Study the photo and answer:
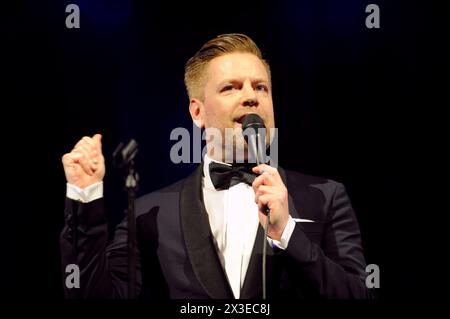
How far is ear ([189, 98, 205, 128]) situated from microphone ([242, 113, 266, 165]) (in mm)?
390

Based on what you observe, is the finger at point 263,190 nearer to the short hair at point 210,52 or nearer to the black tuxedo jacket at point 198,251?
the black tuxedo jacket at point 198,251

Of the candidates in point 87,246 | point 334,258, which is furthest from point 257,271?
point 87,246

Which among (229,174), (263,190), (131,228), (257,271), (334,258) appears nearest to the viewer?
(131,228)

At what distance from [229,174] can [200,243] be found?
305 mm

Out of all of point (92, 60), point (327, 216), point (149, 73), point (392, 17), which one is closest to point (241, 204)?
point (327, 216)

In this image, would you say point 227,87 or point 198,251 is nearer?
point 198,251

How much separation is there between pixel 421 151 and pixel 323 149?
42 cm

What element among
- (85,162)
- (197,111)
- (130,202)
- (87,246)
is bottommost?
(87,246)

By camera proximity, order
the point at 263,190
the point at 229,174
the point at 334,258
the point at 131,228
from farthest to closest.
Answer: the point at 229,174 → the point at 334,258 → the point at 263,190 → the point at 131,228

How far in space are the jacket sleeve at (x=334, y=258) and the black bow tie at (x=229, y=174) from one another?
0.32 metres

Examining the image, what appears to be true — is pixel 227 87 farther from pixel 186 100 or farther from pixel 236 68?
pixel 186 100

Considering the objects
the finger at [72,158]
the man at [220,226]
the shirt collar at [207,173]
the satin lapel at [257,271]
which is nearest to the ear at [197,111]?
the man at [220,226]

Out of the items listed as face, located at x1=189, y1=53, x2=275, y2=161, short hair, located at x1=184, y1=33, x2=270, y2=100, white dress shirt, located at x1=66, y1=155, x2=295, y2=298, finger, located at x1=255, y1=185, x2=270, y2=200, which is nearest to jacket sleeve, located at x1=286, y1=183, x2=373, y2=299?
A: white dress shirt, located at x1=66, y1=155, x2=295, y2=298

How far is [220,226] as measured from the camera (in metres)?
2.17
